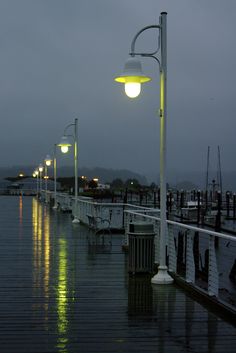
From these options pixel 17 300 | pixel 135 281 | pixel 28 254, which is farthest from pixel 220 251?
pixel 17 300

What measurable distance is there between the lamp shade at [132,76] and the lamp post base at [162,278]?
254 cm

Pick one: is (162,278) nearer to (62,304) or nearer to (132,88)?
(62,304)

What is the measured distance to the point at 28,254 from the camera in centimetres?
1160

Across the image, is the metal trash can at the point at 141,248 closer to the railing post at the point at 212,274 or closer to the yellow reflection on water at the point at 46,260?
the yellow reflection on water at the point at 46,260

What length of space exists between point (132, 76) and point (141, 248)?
2722 millimetres

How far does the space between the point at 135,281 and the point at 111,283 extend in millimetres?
379

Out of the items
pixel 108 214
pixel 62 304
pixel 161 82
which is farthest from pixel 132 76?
pixel 108 214

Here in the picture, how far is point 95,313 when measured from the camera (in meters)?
6.15

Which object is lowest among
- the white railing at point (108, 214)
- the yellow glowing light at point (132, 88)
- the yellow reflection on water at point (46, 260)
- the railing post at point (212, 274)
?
the yellow reflection on water at point (46, 260)

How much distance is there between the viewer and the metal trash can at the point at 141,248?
8.69 metres

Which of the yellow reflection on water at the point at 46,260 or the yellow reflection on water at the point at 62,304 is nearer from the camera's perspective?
the yellow reflection on water at the point at 62,304

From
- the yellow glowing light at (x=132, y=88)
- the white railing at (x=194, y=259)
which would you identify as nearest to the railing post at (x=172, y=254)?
the white railing at (x=194, y=259)

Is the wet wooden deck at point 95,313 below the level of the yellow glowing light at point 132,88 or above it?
below

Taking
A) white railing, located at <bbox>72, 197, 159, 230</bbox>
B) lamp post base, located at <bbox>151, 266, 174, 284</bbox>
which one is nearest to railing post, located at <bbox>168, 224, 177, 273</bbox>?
lamp post base, located at <bbox>151, 266, 174, 284</bbox>
